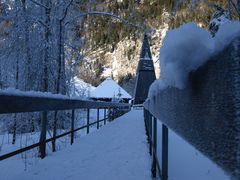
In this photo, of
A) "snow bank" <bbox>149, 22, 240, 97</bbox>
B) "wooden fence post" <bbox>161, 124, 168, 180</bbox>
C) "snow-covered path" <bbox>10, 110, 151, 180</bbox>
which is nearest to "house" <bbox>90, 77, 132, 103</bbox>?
"snow-covered path" <bbox>10, 110, 151, 180</bbox>

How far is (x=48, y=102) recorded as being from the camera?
402cm

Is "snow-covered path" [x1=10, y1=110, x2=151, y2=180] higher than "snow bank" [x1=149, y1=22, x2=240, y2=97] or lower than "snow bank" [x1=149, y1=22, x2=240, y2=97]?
lower

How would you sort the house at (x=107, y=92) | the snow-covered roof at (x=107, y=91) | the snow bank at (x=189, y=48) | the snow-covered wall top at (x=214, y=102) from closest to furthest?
1. the snow-covered wall top at (x=214, y=102)
2. the snow bank at (x=189, y=48)
3. the house at (x=107, y=92)
4. the snow-covered roof at (x=107, y=91)

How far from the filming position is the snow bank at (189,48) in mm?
789

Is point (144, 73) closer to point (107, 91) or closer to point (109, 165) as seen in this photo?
point (107, 91)

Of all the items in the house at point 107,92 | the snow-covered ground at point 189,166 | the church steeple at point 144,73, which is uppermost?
the church steeple at point 144,73

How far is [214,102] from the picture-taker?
2.66 feet

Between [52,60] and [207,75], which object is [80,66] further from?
[207,75]

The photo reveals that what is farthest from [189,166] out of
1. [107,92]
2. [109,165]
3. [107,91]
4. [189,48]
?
[107,91]

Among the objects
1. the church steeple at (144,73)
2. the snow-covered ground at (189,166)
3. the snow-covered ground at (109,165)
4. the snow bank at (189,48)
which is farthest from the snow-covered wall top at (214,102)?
the church steeple at (144,73)

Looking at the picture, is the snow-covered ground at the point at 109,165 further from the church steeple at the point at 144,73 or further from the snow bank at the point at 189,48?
the church steeple at the point at 144,73

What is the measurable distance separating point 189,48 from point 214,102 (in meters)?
0.19

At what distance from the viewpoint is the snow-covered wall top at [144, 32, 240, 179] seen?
0.68 m

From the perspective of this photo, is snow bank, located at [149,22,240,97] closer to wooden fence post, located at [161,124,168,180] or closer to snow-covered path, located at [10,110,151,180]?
wooden fence post, located at [161,124,168,180]
